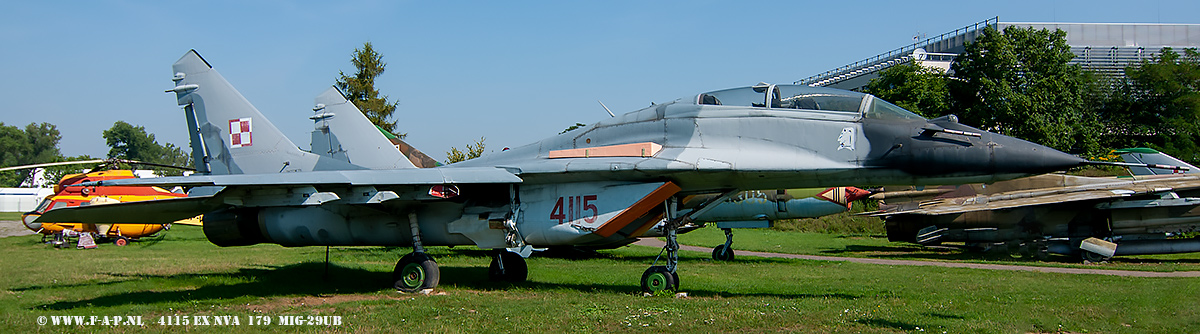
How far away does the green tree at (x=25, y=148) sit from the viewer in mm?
113688

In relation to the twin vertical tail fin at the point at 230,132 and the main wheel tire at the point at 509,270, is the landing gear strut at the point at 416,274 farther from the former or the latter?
the twin vertical tail fin at the point at 230,132

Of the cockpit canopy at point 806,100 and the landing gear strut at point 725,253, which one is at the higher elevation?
the cockpit canopy at point 806,100

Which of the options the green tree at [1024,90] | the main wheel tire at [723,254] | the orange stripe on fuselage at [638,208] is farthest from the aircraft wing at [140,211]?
the green tree at [1024,90]

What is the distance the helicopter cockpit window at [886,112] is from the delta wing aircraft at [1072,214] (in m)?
9.20

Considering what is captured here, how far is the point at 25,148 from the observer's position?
11775 cm

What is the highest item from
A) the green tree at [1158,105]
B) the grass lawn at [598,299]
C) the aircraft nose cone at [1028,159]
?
the green tree at [1158,105]

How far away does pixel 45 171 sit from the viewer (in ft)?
298

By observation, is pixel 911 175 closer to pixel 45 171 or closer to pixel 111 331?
pixel 111 331

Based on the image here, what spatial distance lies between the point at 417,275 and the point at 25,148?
455ft

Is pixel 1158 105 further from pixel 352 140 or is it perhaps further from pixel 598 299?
pixel 352 140

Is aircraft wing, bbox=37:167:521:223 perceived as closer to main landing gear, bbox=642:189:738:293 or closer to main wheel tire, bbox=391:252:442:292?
main wheel tire, bbox=391:252:442:292

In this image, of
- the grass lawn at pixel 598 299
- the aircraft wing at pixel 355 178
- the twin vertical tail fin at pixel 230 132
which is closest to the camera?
the grass lawn at pixel 598 299

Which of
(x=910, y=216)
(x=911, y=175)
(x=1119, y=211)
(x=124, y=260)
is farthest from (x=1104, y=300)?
(x=124, y=260)

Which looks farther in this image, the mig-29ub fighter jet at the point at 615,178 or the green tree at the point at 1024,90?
the green tree at the point at 1024,90
